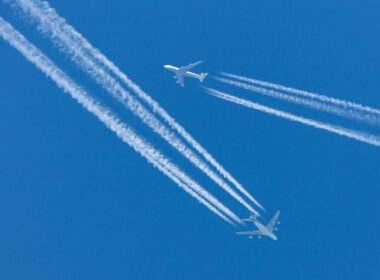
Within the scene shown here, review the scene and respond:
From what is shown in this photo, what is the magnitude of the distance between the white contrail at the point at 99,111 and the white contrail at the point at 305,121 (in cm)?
1122

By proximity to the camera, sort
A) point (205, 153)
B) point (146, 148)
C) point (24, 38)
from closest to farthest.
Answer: point (24, 38) → point (146, 148) → point (205, 153)

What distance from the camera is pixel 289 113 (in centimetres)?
4653

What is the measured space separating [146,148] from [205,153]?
6982mm

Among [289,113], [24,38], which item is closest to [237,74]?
[289,113]

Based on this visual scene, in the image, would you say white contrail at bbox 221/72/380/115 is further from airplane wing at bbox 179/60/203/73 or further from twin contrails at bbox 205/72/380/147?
airplane wing at bbox 179/60/203/73

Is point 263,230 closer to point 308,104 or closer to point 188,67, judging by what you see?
point 308,104

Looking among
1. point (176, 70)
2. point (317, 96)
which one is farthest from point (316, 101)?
point (176, 70)

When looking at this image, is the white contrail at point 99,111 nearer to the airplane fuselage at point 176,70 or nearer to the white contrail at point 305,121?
the white contrail at point 305,121

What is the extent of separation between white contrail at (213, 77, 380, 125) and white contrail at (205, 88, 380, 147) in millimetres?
1479

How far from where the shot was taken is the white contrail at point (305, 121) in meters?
45.6

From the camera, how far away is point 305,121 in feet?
152

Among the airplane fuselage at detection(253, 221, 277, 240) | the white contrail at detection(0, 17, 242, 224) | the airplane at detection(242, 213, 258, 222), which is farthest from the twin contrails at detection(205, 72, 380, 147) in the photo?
the airplane fuselage at detection(253, 221, 277, 240)

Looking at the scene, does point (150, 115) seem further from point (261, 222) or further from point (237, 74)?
point (261, 222)

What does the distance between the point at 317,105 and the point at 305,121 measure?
2234mm
